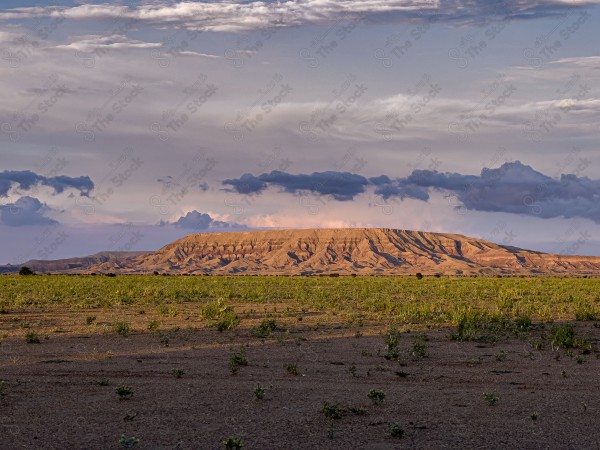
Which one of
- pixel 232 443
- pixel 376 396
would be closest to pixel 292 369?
pixel 376 396

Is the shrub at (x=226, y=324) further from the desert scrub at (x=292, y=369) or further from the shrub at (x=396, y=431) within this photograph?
the shrub at (x=396, y=431)

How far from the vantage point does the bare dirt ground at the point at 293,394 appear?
1086cm

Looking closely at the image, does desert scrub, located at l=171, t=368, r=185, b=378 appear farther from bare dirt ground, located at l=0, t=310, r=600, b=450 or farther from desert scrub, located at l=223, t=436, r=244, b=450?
desert scrub, located at l=223, t=436, r=244, b=450

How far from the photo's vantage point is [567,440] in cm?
1082

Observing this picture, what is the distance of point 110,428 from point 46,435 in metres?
0.87

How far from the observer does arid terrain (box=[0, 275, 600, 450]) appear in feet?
36.0

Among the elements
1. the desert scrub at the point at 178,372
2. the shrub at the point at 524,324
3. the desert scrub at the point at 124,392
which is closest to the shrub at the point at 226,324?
the desert scrub at the point at 178,372

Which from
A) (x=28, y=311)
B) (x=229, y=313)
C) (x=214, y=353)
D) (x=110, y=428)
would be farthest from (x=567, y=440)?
(x=28, y=311)

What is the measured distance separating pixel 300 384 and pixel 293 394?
109 centimetres

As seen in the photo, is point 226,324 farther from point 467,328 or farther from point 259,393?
point 259,393

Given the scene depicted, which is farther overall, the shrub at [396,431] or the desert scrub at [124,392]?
the desert scrub at [124,392]

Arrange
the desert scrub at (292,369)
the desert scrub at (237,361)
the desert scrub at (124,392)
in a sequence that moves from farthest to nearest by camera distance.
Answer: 1. the desert scrub at (237,361)
2. the desert scrub at (292,369)
3. the desert scrub at (124,392)

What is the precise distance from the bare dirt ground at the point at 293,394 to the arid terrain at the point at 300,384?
4cm

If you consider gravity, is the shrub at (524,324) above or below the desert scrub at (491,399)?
above
